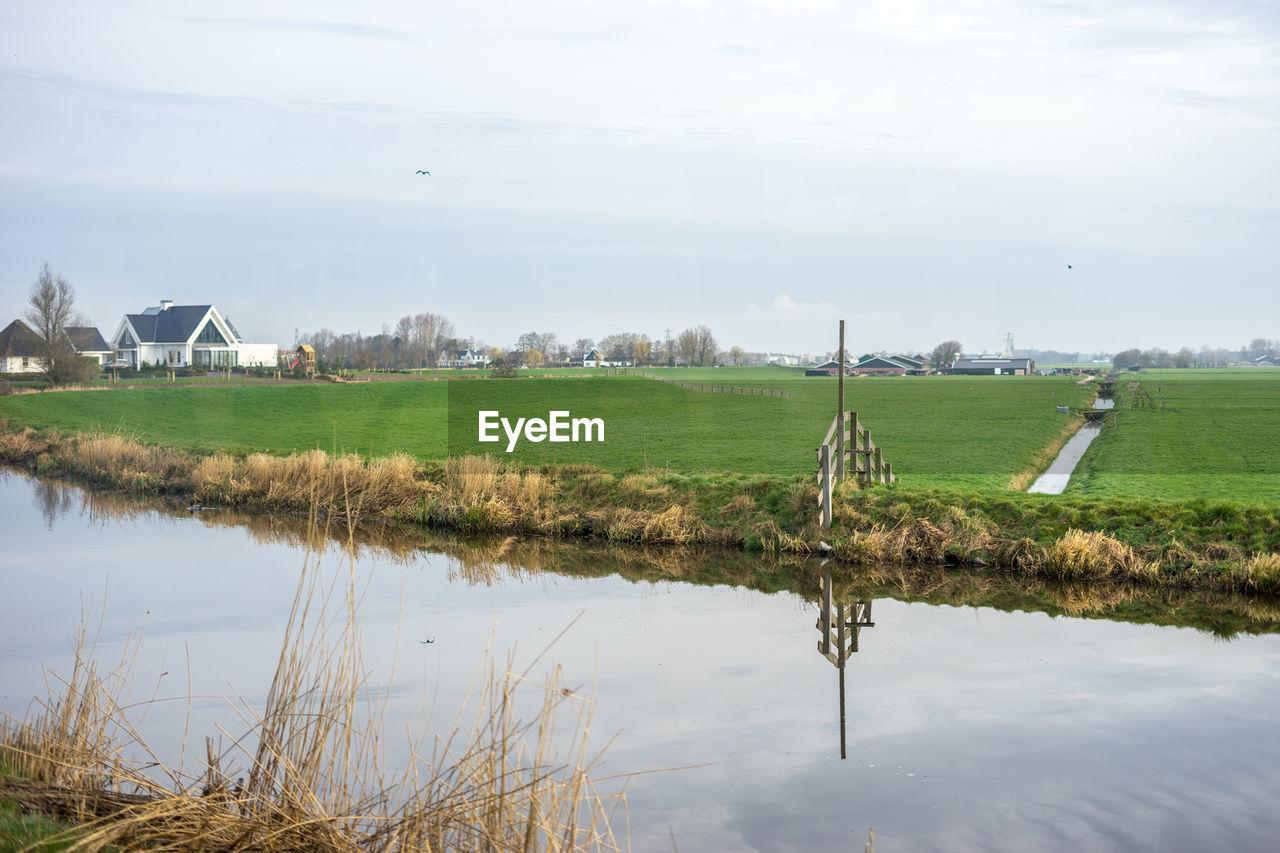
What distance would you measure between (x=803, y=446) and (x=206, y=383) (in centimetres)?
3966

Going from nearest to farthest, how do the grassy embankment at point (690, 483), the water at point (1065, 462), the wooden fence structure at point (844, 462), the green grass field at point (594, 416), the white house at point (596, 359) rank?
the grassy embankment at point (690, 483) → the wooden fence structure at point (844, 462) → the water at point (1065, 462) → the green grass field at point (594, 416) → the white house at point (596, 359)

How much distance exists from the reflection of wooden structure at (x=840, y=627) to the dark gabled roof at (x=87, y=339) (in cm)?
6228

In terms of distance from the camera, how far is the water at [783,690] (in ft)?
28.2

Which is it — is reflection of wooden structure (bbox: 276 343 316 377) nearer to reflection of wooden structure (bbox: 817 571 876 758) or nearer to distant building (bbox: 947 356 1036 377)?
reflection of wooden structure (bbox: 817 571 876 758)

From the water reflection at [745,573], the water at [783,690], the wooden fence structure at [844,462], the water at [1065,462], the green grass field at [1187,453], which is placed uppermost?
the wooden fence structure at [844,462]

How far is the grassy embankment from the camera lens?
17.8 meters

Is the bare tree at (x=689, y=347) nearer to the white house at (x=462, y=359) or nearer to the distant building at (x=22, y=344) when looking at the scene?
the white house at (x=462, y=359)

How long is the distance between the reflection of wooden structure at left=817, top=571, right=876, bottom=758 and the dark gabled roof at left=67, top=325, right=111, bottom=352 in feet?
204

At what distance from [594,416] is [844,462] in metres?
32.9

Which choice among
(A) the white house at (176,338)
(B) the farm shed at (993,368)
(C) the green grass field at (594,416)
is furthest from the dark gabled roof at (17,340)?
(B) the farm shed at (993,368)

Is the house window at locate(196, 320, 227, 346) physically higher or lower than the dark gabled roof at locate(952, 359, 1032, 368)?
higher

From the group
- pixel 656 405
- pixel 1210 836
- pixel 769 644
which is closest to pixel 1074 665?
pixel 769 644

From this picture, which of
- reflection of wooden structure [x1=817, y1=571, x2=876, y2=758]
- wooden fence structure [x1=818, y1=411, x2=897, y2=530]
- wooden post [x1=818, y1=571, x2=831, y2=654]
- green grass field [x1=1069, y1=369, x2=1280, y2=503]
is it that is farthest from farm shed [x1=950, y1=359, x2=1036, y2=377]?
reflection of wooden structure [x1=817, y1=571, x2=876, y2=758]

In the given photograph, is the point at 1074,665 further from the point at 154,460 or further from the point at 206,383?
the point at 206,383
